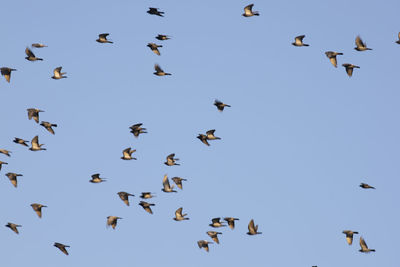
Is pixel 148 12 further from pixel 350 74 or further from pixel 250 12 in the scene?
pixel 350 74

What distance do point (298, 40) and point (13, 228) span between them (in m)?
32.4

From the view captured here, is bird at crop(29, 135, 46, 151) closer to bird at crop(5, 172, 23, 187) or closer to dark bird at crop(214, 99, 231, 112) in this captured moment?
bird at crop(5, 172, 23, 187)

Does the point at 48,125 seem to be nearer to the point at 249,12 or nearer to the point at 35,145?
the point at 35,145

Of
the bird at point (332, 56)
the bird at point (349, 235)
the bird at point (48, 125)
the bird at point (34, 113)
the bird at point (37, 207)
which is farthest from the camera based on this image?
the bird at point (332, 56)

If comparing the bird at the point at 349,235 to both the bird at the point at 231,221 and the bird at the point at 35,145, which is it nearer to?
the bird at the point at 231,221

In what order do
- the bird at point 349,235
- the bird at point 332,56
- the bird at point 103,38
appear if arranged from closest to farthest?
the bird at point 349,235, the bird at point 332,56, the bird at point 103,38

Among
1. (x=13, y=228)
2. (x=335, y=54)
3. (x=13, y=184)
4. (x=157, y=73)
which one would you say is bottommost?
(x=13, y=228)

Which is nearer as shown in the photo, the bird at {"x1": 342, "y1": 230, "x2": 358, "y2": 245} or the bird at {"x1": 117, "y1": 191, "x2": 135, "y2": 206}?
the bird at {"x1": 342, "y1": 230, "x2": 358, "y2": 245}

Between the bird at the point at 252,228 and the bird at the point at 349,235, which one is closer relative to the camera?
the bird at the point at 349,235

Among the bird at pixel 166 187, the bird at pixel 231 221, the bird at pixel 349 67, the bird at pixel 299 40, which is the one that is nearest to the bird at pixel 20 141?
the bird at pixel 166 187

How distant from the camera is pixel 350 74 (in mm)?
76062

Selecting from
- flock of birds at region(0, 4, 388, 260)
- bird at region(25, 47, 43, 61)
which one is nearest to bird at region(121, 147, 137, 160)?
flock of birds at region(0, 4, 388, 260)

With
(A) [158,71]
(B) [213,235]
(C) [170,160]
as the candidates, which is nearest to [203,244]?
(B) [213,235]

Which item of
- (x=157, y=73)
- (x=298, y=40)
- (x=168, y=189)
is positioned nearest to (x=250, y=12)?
(x=298, y=40)
